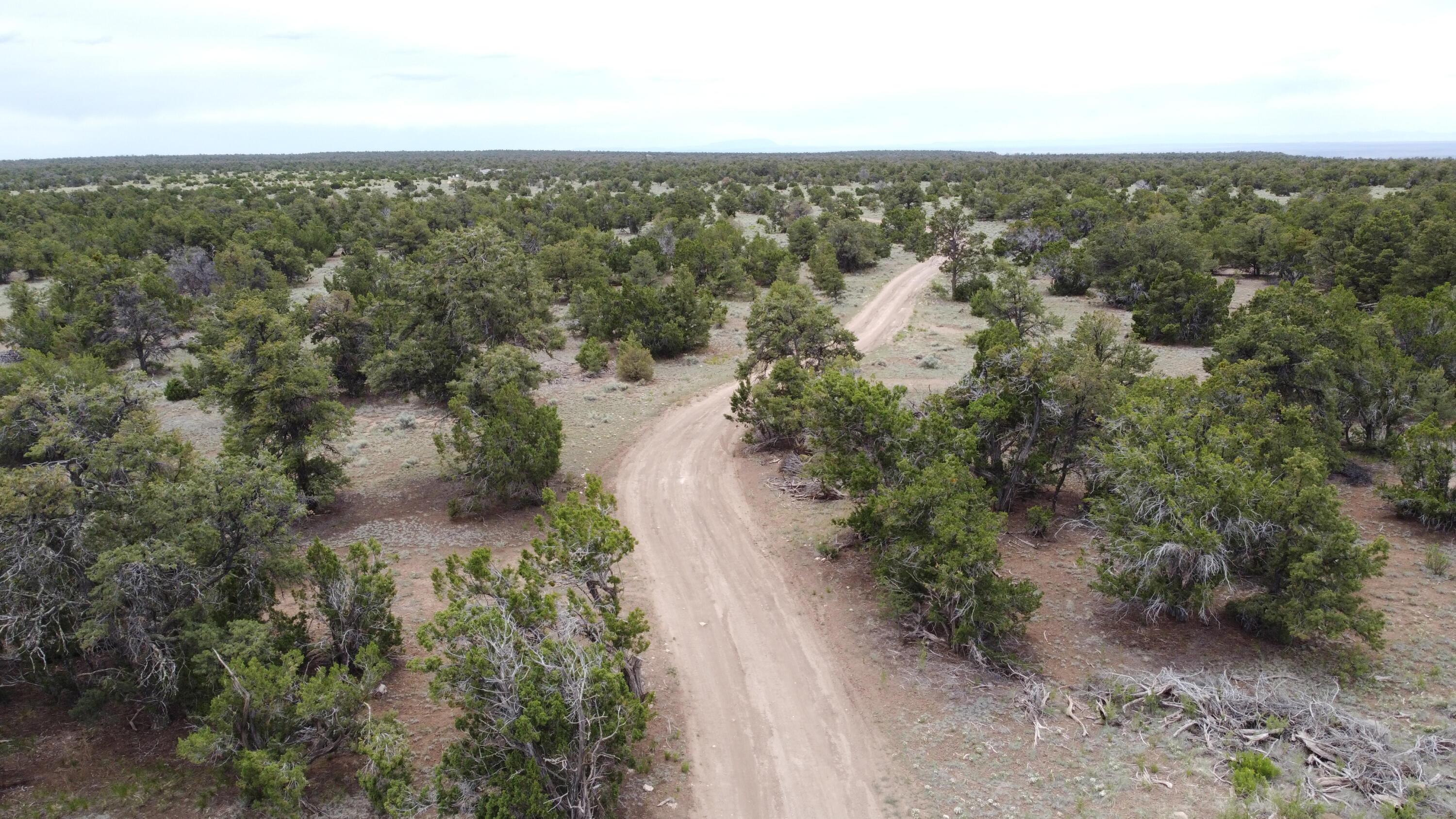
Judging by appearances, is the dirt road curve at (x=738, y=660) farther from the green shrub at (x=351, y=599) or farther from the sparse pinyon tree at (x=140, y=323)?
the sparse pinyon tree at (x=140, y=323)

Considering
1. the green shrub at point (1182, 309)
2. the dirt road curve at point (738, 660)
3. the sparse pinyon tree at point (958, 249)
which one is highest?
the sparse pinyon tree at point (958, 249)

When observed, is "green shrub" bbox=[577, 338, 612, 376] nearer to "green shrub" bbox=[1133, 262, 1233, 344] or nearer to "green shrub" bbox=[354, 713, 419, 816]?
"green shrub" bbox=[354, 713, 419, 816]

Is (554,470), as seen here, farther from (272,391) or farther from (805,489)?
(805,489)

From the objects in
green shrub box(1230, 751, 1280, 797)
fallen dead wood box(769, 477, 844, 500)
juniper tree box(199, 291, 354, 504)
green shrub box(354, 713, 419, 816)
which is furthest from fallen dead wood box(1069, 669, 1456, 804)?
juniper tree box(199, 291, 354, 504)

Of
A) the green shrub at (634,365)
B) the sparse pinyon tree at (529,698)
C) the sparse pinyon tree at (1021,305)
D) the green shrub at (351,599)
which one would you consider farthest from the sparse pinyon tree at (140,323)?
the sparse pinyon tree at (1021,305)

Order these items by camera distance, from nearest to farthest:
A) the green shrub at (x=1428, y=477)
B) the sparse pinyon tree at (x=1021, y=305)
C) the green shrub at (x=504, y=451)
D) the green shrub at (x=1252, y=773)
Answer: the green shrub at (x=1252, y=773), the green shrub at (x=1428, y=477), the green shrub at (x=504, y=451), the sparse pinyon tree at (x=1021, y=305)

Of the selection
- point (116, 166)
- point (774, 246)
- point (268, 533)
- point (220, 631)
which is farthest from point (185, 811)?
point (116, 166)

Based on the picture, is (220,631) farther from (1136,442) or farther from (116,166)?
(116,166)
